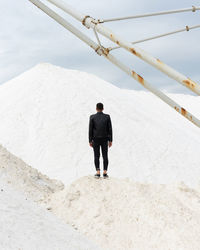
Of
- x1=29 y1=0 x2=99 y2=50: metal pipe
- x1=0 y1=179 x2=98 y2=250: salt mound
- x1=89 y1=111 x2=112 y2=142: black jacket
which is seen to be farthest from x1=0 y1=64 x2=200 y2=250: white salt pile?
x1=29 y1=0 x2=99 y2=50: metal pipe

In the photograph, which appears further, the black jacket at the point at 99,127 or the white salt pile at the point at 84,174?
the black jacket at the point at 99,127

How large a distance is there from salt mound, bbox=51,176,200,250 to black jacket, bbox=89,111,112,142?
86 cm

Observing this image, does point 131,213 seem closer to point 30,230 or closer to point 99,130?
point 99,130

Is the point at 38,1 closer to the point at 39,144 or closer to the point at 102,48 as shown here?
the point at 102,48

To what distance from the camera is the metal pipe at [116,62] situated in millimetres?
3904

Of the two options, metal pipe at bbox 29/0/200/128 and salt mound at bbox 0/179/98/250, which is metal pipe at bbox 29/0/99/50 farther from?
salt mound at bbox 0/179/98/250

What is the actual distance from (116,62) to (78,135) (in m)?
11.9

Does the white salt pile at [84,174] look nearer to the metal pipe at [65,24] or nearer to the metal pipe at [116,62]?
the metal pipe at [116,62]

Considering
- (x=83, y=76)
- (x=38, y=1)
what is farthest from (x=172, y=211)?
(x=83, y=76)

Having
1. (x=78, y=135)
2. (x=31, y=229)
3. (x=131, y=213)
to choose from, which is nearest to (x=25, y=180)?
(x=131, y=213)

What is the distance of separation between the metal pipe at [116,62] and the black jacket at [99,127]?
7.71ft

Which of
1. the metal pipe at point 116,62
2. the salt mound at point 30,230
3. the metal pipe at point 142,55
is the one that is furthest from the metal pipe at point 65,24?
the salt mound at point 30,230

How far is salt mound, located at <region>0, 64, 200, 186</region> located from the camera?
1420 cm

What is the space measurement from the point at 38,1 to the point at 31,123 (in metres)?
12.9
